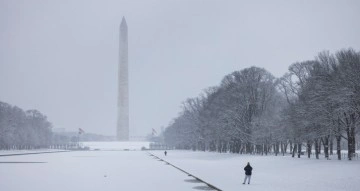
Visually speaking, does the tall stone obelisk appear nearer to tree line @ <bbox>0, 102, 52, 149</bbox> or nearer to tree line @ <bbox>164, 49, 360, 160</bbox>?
tree line @ <bbox>0, 102, 52, 149</bbox>

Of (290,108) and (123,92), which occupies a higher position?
(123,92)

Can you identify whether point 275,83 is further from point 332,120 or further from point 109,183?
point 109,183

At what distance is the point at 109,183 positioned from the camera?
25438 millimetres

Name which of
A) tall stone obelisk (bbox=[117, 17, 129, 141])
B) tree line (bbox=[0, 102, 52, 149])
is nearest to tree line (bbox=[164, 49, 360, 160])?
tall stone obelisk (bbox=[117, 17, 129, 141])

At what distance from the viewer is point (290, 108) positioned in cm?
5166

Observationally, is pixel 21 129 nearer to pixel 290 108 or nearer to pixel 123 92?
pixel 123 92

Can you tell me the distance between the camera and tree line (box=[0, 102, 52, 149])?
95.5 metres

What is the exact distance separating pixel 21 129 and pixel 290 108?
74.1m

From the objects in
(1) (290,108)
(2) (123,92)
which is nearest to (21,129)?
(2) (123,92)

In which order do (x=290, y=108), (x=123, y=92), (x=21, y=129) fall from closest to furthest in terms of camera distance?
A: (x=290, y=108) → (x=21, y=129) → (x=123, y=92)

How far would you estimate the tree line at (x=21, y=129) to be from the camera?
95500 millimetres

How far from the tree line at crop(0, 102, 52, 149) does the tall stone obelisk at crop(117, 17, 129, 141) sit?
21.3 m

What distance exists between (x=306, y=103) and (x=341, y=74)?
23.4ft

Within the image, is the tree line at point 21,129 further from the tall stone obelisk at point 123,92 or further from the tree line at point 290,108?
the tree line at point 290,108
